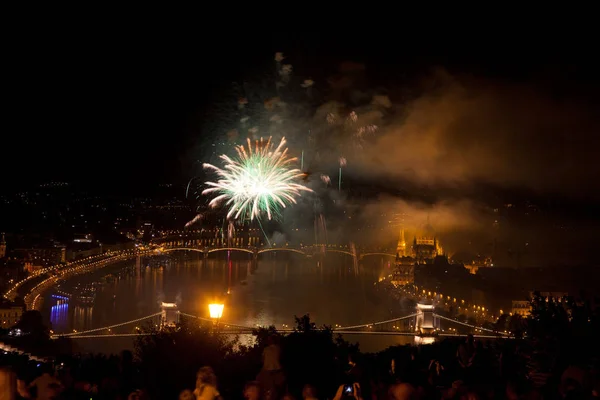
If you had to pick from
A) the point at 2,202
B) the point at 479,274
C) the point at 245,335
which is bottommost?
the point at 245,335

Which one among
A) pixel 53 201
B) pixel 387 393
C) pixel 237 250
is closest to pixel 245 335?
pixel 387 393

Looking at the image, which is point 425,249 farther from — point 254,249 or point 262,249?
point 254,249

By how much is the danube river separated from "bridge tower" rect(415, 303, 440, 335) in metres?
1.04

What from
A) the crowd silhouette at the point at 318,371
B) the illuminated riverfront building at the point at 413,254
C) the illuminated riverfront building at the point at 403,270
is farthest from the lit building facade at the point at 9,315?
the illuminated riverfront building at the point at 413,254

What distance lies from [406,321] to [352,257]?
53.0ft

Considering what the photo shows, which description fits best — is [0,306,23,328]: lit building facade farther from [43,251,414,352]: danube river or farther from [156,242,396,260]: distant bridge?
[156,242,396,260]: distant bridge

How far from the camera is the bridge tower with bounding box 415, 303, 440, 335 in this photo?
18.3m

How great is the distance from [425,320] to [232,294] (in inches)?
304

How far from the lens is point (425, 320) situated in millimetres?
18766

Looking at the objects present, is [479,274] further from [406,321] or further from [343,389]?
[343,389]

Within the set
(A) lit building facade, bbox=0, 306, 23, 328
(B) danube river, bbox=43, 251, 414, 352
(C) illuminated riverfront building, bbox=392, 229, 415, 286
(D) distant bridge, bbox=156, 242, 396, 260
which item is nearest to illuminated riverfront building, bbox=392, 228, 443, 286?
(C) illuminated riverfront building, bbox=392, 229, 415, 286

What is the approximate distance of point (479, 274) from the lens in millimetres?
32250

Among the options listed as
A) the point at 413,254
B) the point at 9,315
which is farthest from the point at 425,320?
the point at 413,254

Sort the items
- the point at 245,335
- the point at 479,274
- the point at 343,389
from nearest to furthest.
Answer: the point at 343,389 < the point at 245,335 < the point at 479,274
